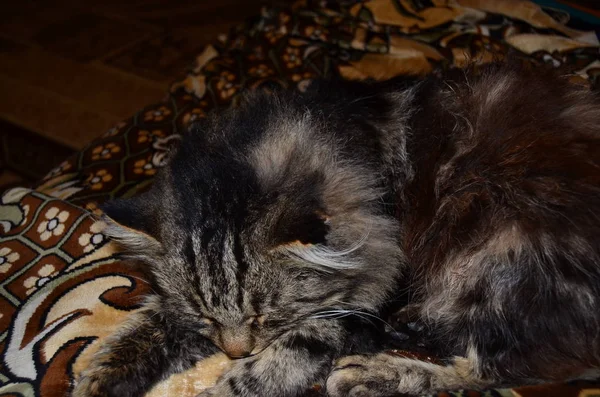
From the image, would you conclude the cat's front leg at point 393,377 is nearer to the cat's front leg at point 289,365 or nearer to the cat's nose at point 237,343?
the cat's front leg at point 289,365

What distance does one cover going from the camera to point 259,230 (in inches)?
49.6

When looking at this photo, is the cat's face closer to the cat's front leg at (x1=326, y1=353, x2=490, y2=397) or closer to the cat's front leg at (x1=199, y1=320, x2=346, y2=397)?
the cat's front leg at (x1=199, y1=320, x2=346, y2=397)

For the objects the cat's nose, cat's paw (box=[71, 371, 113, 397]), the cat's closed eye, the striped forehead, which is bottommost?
cat's paw (box=[71, 371, 113, 397])

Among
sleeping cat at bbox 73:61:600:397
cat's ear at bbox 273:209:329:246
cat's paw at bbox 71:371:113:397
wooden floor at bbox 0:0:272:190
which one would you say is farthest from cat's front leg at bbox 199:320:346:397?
wooden floor at bbox 0:0:272:190

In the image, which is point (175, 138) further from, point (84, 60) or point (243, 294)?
point (84, 60)

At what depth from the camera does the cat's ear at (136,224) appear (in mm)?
1330

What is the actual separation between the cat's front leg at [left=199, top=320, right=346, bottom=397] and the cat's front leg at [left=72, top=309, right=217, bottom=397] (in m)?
0.14

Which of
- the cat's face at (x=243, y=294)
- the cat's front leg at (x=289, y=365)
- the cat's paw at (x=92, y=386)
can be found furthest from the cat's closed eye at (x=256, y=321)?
the cat's paw at (x=92, y=386)

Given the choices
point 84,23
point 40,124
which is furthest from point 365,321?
point 84,23

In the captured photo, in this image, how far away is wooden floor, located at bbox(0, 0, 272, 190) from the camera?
11.1 feet

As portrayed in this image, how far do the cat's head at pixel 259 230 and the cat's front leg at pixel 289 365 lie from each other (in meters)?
0.05

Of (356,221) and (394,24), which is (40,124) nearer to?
(394,24)

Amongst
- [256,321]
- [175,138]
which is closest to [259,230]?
[256,321]

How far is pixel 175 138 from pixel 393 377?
4.48 feet
